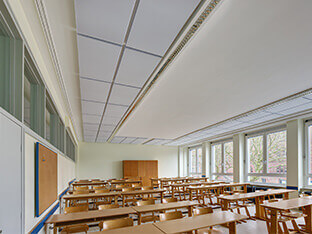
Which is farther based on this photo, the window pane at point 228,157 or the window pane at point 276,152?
the window pane at point 228,157

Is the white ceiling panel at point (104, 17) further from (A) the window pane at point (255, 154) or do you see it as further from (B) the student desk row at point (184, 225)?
(A) the window pane at point (255, 154)

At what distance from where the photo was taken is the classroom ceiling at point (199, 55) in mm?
1973

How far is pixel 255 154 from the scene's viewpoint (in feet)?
28.2

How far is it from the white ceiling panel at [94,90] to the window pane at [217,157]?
8.07m

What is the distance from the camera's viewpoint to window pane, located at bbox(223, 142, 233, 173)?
9898mm

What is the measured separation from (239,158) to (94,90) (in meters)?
7.39

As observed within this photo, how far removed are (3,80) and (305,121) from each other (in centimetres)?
808

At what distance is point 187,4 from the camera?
1.84m

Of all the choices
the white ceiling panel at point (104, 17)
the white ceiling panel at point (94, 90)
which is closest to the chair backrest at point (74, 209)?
the white ceiling panel at point (94, 90)

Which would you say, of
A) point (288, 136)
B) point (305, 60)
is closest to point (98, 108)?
point (305, 60)

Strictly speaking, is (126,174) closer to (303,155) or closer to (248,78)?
(303,155)

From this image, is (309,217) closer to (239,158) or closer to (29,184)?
(239,158)

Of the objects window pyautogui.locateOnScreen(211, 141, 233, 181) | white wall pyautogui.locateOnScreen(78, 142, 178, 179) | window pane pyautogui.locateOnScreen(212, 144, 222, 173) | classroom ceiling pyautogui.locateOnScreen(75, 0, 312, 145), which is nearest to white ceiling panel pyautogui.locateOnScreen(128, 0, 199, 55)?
classroom ceiling pyautogui.locateOnScreen(75, 0, 312, 145)

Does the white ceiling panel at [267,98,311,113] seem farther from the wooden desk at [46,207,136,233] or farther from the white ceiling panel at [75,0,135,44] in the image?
the white ceiling panel at [75,0,135,44]
